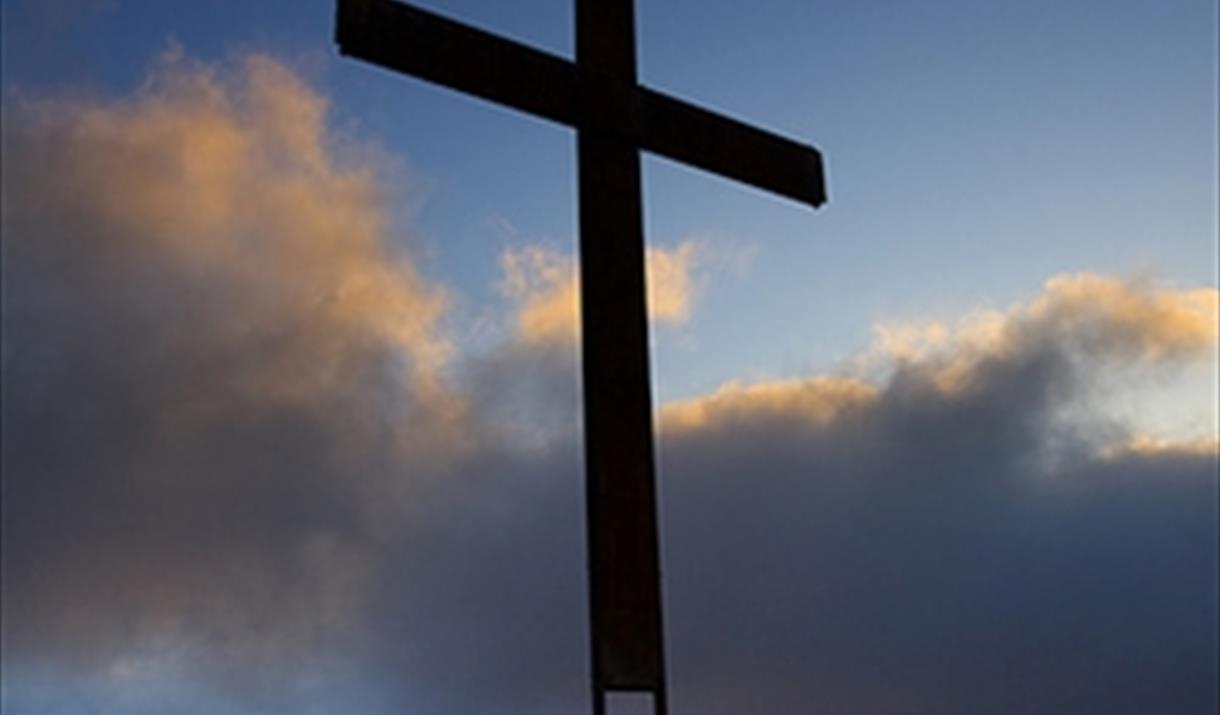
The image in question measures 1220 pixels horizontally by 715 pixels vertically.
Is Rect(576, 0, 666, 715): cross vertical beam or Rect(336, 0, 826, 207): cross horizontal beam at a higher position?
Rect(336, 0, 826, 207): cross horizontal beam

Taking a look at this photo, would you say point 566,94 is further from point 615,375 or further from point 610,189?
point 615,375

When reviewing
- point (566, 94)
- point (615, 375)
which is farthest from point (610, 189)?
point (615, 375)

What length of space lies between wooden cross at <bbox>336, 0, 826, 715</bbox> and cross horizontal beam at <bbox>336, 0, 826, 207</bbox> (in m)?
0.01

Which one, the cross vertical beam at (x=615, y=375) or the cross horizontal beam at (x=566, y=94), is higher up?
the cross horizontal beam at (x=566, y=94)

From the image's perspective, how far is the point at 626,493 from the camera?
35.1 ft

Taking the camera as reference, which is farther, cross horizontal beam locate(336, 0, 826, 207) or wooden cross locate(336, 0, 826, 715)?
cross horizontal beam locate(336, 0, 826, 207)

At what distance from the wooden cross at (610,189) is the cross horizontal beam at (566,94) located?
10 mm

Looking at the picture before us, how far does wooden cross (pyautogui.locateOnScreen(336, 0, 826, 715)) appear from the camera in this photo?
412 inches

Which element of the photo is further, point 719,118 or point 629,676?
point 719,118

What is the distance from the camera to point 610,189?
11672 mm

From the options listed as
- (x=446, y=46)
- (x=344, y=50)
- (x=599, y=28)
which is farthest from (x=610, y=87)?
(x=344, y=50)

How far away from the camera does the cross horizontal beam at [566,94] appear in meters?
11.0

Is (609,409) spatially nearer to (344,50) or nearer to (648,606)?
(648,606)

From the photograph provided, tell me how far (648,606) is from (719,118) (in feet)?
14.2
